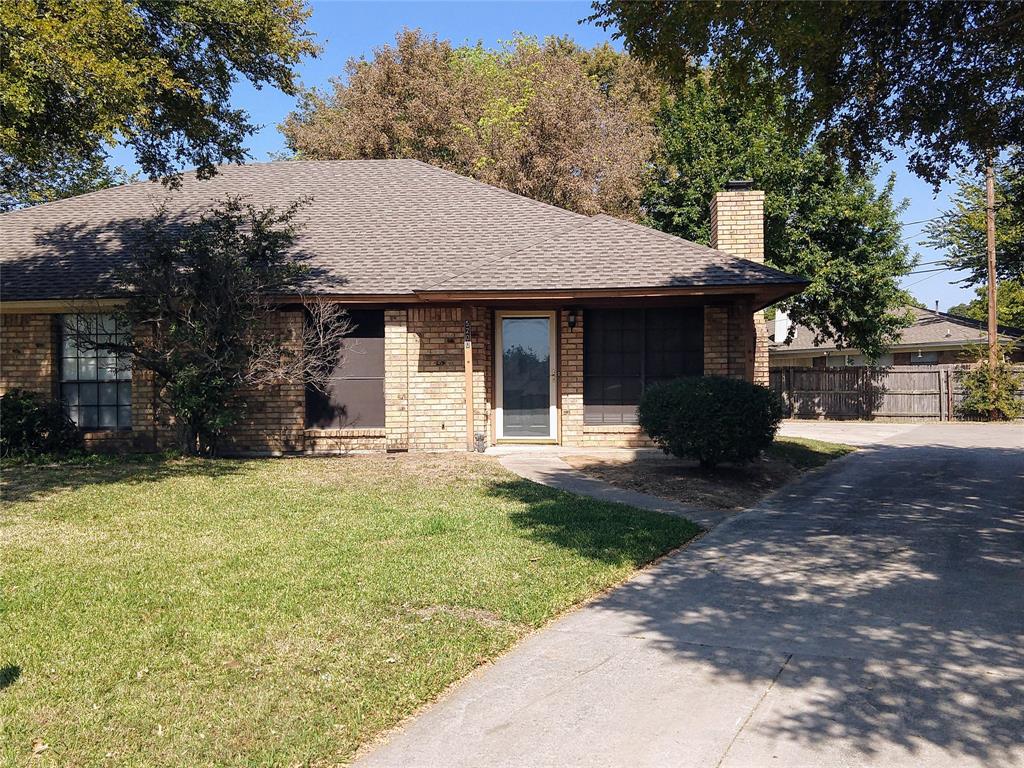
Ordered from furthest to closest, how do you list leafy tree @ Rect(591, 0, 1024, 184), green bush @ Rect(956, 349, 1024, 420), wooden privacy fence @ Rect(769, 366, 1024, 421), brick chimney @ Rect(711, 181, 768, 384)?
wooden privacy fence @ Rect(769, 366, 1024, 421) → green bush @ Rect(956, 349, 1024, 420) → brick chimney @ Rect(711, 181, 768, 384) → leafy tree @ Rect(591, 0, 1024, 184)

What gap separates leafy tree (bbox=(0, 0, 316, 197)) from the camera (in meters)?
8.12

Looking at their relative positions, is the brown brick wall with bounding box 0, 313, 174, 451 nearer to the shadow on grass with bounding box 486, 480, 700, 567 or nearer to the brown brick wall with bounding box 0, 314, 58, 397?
the brown brick wall with bounding box 0, 314, 58, 397

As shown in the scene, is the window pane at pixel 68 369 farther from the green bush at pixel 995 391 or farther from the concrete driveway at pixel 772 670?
the green bush at pixel 995 391

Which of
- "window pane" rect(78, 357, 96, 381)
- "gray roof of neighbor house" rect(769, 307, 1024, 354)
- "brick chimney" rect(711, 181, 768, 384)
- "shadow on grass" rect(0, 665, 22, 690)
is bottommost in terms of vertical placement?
"shadow on grass" rect(0, 665, 22, 690)

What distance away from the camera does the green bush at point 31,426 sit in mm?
11680

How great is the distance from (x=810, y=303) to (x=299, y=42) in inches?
735

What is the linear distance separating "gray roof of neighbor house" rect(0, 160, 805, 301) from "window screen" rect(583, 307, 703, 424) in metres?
0.96

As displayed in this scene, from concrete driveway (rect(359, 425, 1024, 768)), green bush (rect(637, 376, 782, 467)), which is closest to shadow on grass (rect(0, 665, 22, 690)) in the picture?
concrete driveway (rect(359, 425, 1024, 768))

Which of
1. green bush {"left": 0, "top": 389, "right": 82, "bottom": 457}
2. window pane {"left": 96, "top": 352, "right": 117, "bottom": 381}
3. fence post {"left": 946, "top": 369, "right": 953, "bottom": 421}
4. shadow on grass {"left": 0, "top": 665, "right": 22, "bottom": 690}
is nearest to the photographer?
shadow on grass {"left": 0, "top": 665, "right": 22, "bottom": 690}

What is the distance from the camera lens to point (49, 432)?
39.7 ft

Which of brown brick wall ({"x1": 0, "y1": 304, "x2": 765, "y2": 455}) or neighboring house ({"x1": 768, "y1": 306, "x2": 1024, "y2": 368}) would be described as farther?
neighboring house ({"x1": 768, "y1": 306, "x2": 1024, "y2": 368})

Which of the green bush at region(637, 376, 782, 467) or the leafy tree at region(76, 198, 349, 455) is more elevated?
the leafy tree at region(76, 198, 349, 455)

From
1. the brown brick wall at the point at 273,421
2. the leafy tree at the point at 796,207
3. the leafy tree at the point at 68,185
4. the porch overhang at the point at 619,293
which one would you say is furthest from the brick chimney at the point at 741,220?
the leafy tree at the point at 68,185

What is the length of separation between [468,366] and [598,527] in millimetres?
5309
